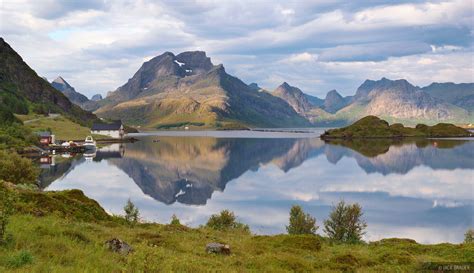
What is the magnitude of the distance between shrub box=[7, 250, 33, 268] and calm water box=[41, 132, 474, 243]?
4756cm

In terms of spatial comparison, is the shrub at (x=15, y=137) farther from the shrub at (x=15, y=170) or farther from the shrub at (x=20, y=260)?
the shrub at (x=20, y=260)

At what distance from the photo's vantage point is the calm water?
2783 inches

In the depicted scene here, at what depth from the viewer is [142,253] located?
14.9 metres

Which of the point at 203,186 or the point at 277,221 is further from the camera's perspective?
the point at 203,186

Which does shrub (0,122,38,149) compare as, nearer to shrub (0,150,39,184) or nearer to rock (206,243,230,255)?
shrub (0,150,39,184)

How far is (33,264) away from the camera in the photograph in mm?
14016

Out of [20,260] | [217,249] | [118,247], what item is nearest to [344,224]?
[217,249]

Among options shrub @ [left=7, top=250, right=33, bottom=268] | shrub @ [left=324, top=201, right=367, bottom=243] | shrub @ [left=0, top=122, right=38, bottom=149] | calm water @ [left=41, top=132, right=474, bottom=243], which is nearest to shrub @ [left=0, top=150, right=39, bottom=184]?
calm water @ [left=41, top=132, right=474, bottom=243]

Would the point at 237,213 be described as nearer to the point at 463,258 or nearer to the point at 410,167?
the point at 463,258

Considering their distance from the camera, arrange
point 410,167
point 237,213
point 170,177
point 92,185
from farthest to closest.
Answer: point 410,167 → point 170,177 → point 92,185 → point 237,213

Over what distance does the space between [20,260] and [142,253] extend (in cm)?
418

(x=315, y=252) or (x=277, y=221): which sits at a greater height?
(x=315, y=252)

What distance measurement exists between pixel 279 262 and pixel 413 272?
7067mm

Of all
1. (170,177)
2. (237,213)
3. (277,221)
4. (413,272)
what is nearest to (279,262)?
(413,272)
